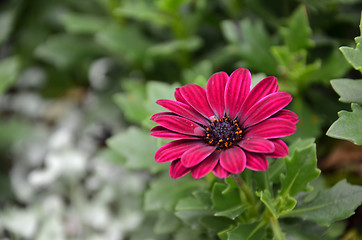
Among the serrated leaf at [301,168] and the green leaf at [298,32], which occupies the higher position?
the green leaf at [298,32]

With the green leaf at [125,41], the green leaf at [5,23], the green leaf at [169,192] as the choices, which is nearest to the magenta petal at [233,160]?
the green leaf at [169,192]

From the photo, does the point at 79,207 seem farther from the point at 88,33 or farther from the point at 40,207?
the point at 88,33

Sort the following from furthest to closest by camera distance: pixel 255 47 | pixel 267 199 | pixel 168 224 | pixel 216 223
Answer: pixel 255 47
pixel 168 224
pixel 216 223
pixel 267 199

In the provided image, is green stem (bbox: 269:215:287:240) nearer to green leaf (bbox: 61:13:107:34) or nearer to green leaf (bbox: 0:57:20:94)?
green leaf (bbox: 61:13:107:34)

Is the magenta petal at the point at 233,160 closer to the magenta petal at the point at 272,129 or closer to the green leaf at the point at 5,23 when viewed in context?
the magenta petal at the point at 272,129

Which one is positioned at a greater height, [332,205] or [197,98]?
[197,98]

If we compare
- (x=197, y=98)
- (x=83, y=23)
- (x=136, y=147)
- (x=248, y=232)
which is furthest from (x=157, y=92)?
(x=83, y=23)

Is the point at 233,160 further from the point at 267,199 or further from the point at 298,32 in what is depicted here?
the point at 298,32
